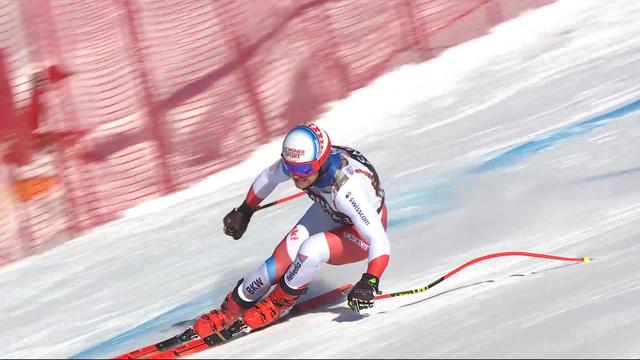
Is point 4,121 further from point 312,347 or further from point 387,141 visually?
point 312,347

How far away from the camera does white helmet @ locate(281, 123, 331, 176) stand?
19.8ft

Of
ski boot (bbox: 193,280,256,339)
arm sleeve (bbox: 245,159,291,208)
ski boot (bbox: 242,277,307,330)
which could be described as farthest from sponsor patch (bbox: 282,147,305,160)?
ski boot (bbox: 193,280,256,339)

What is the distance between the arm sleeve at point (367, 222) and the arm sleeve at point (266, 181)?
0.59 m

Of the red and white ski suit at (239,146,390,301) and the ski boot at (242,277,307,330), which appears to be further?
the ski boot at (242,277,307,330)

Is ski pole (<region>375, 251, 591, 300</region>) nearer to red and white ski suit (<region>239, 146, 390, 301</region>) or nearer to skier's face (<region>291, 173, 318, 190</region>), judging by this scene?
red and white ski suit (<region>239, 146, 390, 301</region>)

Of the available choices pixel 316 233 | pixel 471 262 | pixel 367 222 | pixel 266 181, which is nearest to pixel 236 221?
pixel 266 181

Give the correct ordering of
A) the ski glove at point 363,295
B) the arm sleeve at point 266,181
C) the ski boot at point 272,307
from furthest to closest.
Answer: the arm sleeve at point 266,181 < the ski boot at point 272,307 < the ski glove at point 363,295

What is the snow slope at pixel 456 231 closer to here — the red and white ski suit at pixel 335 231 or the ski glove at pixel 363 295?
the ski glove at pixel 363 295

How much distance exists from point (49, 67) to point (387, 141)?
295 centimetres

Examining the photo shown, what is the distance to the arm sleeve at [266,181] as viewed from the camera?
663 cm

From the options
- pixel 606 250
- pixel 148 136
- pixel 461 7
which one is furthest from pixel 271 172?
pixel 461 7

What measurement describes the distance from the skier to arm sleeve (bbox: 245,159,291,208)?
0.03 metres

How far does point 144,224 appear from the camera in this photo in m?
8.85

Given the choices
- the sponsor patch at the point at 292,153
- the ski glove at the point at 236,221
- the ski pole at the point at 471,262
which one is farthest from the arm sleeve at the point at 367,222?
the ski glove at the point at 236,221
